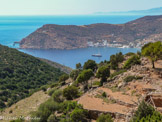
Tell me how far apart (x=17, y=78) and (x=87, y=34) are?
336ft

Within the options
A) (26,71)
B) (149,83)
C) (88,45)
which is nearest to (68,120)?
(149,83)

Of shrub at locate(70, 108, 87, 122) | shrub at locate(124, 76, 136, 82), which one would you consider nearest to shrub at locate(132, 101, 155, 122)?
shrub at locate(70, 108, 87, 122)

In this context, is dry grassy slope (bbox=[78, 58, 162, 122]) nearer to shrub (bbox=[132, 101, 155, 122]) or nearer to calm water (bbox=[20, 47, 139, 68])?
shrub (bbox=[132, 101, 155, 122])

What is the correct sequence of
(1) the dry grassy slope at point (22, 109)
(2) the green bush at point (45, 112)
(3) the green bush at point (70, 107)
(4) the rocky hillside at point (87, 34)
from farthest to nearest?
(4) the rocky hillside at point (87, 34), (1) the dry grassy slope at point (22, 109), (2) the green bush at point (45, 112), (3) the green bush at point (70, 107)

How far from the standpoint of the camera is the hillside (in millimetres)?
27822

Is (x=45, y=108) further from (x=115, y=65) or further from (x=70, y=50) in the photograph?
(x=70, y=50)

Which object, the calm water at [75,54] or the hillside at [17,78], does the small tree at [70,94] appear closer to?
the hillside at [17,78]

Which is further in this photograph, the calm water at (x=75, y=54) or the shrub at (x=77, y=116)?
the calm water at (x=75, y=54)

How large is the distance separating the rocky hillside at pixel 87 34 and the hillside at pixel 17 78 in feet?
252

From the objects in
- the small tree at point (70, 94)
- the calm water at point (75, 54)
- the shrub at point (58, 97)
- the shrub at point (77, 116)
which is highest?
the shrub at point (77, 116)

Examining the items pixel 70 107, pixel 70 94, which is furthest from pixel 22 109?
pixel 70 107

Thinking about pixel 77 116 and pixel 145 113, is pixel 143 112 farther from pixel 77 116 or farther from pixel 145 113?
pixel 77 116

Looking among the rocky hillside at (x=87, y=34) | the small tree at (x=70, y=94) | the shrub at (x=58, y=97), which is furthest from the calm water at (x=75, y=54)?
the small tree at (x=70, y=94)

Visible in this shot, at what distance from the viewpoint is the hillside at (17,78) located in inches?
1095
